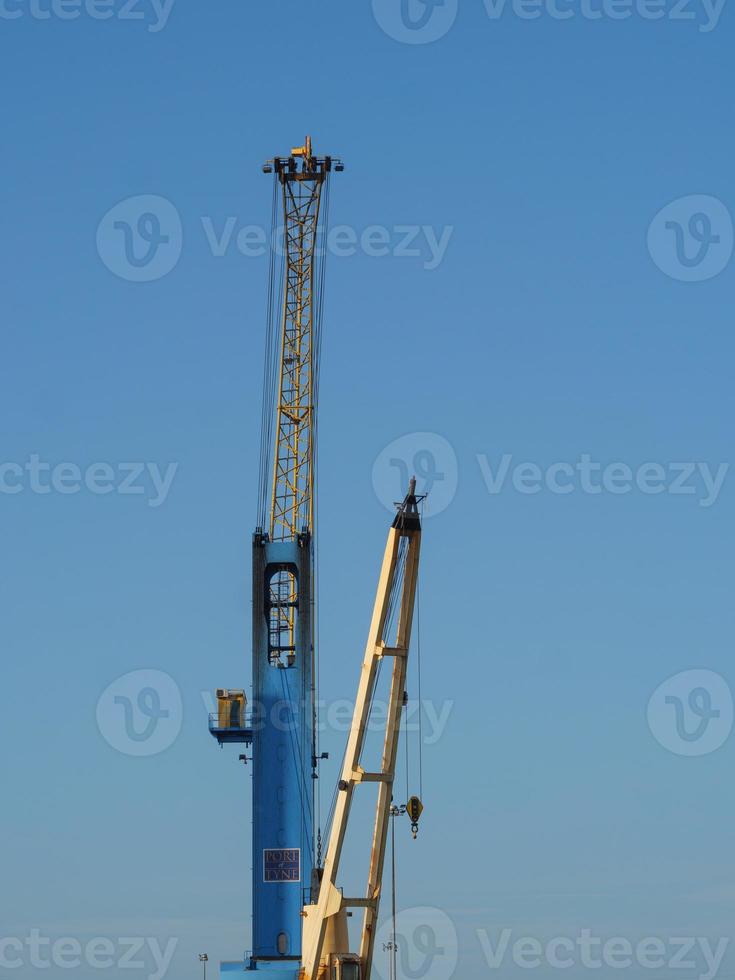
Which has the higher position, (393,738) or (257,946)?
(393,738)

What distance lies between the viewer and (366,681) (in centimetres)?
7562

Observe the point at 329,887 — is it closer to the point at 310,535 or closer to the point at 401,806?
the point at 401,806

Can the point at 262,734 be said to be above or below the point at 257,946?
above

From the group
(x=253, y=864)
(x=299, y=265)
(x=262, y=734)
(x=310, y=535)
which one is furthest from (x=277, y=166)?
(x=253, y=864)

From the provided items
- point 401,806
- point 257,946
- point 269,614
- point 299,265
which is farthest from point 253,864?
point 299,265

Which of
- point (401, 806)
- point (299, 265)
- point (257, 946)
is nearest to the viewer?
point (401, 806)

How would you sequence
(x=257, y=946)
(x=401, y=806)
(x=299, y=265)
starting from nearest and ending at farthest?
(x=401, y=806), (x=257, y=946), (x=299, y=265)

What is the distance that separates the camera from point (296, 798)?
9106 cm

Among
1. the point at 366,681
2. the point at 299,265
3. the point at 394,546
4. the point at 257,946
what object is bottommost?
the point at 257,946

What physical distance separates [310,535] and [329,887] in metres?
24.2

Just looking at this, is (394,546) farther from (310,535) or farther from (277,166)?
(277,166)

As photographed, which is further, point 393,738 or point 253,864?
point 253,864

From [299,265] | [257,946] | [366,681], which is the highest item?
[299,265]

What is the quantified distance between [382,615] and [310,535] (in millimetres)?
20901
